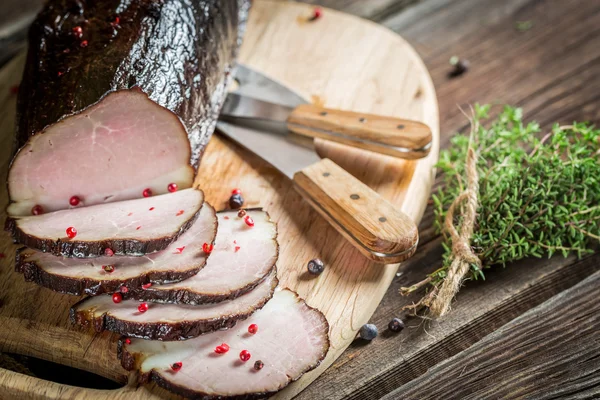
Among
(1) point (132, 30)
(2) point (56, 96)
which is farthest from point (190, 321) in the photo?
(1) point (132, 30)

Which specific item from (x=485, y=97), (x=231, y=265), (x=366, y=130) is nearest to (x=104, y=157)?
(x=231, y=265)

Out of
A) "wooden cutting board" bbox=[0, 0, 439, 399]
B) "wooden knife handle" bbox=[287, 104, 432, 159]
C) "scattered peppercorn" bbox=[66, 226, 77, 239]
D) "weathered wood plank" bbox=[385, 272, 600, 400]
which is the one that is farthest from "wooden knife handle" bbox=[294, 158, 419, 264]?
"scattered peppercorn" bbox=[66, 226, 77, 239]

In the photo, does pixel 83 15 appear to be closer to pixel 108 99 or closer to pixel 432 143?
pixel 108 99

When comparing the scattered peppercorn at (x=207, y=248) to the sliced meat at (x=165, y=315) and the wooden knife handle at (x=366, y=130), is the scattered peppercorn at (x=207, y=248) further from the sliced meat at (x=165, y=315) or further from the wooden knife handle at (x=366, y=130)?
the wooden knife handle at (x=366, y=130)

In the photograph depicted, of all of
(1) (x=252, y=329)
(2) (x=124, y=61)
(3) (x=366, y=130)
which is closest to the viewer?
(1) (x=252, y=329)

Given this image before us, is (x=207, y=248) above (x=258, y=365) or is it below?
above

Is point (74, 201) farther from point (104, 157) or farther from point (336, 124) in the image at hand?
point (336, 124)
